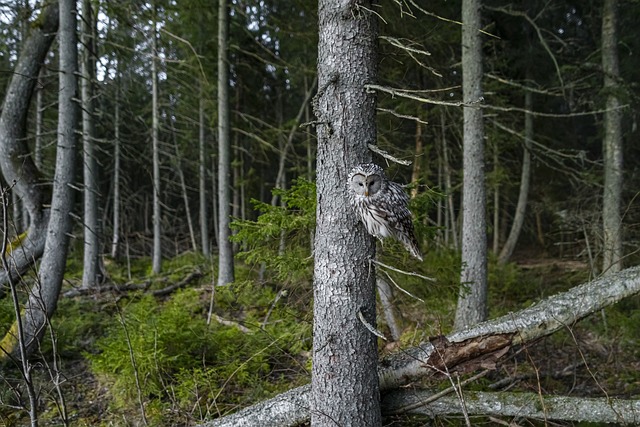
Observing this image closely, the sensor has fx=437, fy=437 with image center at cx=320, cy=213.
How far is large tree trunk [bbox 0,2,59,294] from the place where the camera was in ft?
19.0

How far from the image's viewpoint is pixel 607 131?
8500 mm

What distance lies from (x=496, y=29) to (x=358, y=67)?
9.71 meters

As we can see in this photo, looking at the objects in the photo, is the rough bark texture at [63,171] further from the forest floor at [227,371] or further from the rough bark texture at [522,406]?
the rough bark texture at [522,406]

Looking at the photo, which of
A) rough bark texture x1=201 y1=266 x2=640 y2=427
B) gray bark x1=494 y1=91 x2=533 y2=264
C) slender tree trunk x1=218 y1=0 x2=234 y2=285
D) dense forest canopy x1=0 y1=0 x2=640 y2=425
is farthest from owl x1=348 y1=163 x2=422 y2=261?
gray bark x1=494 y1=91 x2=533 y2=264

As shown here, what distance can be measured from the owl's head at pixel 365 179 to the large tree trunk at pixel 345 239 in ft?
0.26

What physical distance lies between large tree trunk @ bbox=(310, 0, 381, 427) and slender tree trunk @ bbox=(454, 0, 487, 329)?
377 centimetres

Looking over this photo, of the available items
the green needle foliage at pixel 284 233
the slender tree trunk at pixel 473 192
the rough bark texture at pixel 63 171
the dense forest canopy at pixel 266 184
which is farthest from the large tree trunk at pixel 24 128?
the slender tree trunk at pixel 473 192

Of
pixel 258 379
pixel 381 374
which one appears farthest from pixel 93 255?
pixel 381 374

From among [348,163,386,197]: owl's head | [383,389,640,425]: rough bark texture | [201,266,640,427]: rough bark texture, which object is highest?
[348,163,386,197]: owl's head

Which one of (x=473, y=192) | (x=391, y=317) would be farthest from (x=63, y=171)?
(x=473, y=192)

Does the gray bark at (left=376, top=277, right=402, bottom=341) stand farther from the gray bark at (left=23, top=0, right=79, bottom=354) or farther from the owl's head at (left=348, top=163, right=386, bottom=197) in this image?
the gray bark at (left=23, top=0, right=79, bottom=354)

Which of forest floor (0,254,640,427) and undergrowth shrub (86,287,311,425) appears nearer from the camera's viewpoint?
forest floor (0,254,640,427)

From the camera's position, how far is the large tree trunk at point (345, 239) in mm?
2965

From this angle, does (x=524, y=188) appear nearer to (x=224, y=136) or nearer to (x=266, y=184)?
(x=266, y=184)
